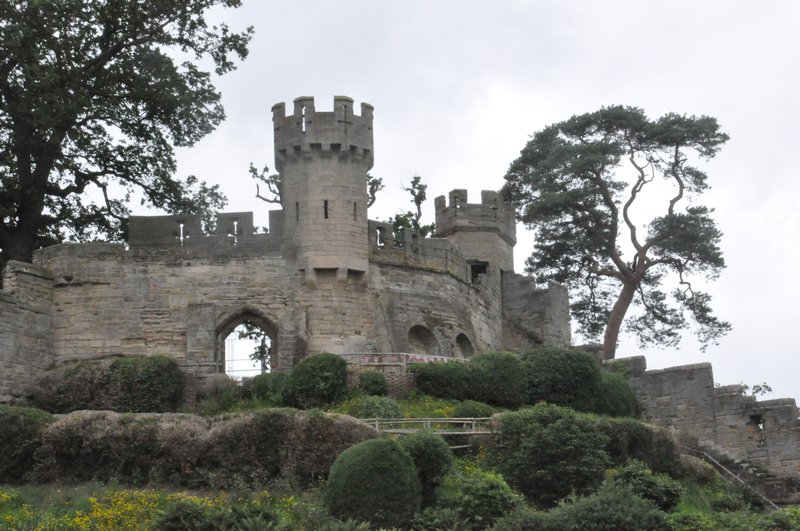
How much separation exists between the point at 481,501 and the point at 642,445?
7998 millimetres

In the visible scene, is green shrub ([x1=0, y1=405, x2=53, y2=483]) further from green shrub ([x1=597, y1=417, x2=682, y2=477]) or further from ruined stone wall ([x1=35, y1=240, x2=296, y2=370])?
green shrub ([x1=597, y1=417, x2=682, y2=477])

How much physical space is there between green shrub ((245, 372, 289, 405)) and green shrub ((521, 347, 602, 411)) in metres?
6.95

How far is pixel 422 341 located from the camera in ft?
161

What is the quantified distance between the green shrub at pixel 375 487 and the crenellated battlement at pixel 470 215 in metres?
21.2

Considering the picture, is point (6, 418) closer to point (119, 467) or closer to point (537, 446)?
point (119, 467)

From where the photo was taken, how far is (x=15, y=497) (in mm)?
34406

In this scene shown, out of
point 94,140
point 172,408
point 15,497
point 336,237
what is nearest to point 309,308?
point 336,237

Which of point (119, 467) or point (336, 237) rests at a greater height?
point (336, 237)

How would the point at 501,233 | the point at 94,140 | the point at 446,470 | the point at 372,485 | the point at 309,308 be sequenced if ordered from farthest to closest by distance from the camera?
the point at 501,233 → the point at 94,140 → the point at 309,308 → the point at 446,470 → the point at 372,485

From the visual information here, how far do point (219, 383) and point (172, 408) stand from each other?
157 cm

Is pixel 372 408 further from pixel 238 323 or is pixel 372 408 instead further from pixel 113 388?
pixel 238 323

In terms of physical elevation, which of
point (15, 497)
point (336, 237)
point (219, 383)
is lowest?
point (15, 497)

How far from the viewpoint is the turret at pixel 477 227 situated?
53812mm

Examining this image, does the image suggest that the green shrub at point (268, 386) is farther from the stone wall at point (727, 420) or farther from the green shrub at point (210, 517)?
the green shrub at point (210, 517)
